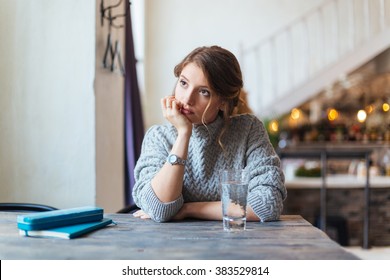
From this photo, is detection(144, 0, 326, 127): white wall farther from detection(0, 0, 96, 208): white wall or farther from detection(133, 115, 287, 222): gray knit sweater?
detection(133, 115, 287, 222): gray knit sweater

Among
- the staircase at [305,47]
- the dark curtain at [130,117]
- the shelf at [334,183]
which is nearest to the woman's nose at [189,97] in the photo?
the dark curtain at [130,117]

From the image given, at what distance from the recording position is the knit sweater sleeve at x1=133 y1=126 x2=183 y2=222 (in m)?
1.21

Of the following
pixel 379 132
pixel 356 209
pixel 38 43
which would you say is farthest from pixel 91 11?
pixel 379 132

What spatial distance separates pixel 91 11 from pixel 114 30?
1.12 ft

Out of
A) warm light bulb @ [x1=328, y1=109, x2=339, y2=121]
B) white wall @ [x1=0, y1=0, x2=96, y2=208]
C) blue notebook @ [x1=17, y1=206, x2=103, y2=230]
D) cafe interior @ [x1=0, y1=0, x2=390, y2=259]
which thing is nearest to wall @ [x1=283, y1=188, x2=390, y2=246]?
cafe interior @ [x1=0, y1=0, x2=390, y2=259]

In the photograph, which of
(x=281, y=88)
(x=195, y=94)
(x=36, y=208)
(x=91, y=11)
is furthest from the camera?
(x=281, y=88)

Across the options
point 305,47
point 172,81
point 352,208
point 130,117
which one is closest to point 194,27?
point 172,81

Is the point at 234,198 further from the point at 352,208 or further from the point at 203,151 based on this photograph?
the point at 352,208

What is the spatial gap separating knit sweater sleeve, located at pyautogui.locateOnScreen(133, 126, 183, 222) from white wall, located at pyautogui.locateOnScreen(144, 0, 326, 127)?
5.06 meters

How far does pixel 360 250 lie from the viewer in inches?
154

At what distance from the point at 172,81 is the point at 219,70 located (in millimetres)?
5289

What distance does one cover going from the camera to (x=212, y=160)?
4.46 ft

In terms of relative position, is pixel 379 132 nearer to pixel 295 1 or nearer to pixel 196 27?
pixel 295 1

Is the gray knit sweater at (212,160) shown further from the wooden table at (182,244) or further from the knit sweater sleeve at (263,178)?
the wooden table at (182,244)
